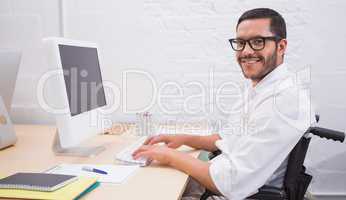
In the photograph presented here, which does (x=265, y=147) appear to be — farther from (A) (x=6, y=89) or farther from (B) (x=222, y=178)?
(A) (x=6, y=89)

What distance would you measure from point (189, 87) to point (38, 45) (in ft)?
3.14

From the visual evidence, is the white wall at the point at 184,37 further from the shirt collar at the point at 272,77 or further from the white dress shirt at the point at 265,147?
the white dress shirt at the point at 265,147

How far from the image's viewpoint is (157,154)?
1235 mm

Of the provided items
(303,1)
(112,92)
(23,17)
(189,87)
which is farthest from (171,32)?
(23,17)

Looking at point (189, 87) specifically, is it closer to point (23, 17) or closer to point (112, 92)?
point (112, 92)

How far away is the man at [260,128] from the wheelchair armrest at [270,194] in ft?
0.06

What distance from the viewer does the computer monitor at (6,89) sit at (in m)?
1.54

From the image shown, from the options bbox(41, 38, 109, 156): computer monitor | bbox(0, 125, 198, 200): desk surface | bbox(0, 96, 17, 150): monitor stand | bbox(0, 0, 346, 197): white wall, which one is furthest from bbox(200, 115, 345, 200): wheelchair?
bbox(0, 96, 17, 150): monitor stand

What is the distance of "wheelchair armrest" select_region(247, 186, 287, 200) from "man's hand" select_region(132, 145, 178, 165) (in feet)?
1.02

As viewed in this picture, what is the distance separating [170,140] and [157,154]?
0.93ft

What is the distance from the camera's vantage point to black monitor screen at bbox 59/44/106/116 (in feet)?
4.09

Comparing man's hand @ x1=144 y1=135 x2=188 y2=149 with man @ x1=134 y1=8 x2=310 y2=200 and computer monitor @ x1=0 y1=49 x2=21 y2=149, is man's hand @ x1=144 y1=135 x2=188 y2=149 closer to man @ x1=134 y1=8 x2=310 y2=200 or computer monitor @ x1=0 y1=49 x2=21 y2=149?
man @ x1=134 y1=8 x2=310 y2=200

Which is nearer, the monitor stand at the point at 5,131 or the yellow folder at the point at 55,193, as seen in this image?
the yellow folder at the point at 55,193

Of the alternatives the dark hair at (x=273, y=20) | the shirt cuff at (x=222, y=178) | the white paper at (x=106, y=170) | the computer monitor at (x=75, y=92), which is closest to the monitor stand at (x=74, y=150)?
the computer monitor at (x=75, y=92)
